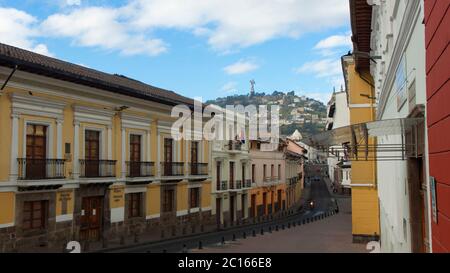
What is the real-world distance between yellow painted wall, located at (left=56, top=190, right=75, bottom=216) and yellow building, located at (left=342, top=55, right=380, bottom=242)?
1338 centimetres

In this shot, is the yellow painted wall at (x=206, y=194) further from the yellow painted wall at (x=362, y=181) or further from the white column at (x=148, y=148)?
the yellow painted wall at (x=362, y=181)

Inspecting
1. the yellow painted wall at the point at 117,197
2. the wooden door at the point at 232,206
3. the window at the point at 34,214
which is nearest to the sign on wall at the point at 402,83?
the window at the point at 34,214

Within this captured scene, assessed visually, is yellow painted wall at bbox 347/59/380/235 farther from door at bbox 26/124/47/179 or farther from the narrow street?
door at bbox 26/124/47/179

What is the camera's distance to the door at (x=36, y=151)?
1884 cm

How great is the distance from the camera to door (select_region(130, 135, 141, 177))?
2513cm

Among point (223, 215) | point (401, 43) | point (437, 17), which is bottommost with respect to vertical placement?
point (223, 215)

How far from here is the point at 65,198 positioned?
20.6 meters

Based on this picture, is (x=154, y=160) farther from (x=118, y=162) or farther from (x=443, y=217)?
(x=443, y=217)

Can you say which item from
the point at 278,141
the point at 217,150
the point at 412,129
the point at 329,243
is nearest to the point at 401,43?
the point at 412,129

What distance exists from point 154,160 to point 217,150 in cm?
809

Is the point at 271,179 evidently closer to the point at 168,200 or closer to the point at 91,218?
the point at 168,200

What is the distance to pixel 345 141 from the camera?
7.42 meters

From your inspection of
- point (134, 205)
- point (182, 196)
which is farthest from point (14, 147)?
point (182, 196)

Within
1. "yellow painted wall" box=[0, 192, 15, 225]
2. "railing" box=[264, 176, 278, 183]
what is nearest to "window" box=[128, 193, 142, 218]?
"yellow painted wall" box=[0, 192, 15, 225]
